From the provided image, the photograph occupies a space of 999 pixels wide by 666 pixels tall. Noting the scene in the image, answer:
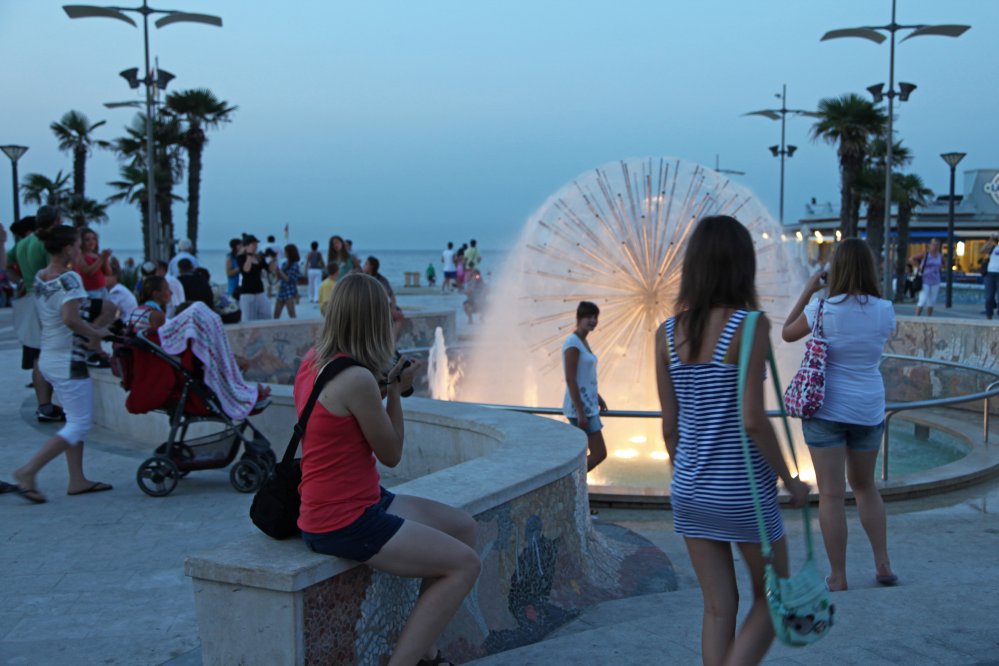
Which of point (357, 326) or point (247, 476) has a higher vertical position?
point (357, 326)

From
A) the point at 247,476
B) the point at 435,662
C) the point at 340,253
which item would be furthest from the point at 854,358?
the point at 340,253

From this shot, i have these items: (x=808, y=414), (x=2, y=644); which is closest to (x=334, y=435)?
(x=2, y=644)

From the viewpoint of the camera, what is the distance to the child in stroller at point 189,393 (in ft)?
17.7

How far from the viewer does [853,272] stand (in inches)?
146

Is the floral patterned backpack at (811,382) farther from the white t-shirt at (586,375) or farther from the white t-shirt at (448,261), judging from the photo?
the white t-shirt at (448,261)

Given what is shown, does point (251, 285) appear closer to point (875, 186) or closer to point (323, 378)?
point (323, 378)

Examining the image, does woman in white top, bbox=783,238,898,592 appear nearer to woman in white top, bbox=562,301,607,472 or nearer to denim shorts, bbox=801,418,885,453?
denim shorts, bbox=801,418,885,453

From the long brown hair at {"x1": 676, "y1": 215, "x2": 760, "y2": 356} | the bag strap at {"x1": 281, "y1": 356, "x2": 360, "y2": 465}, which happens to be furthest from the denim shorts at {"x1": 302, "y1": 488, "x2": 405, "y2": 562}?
the long brown hair at {"x1": 676, "y1": 215, "x2": 760, "y2": 356}

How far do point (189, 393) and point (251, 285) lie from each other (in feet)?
27.3

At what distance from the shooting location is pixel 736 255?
7.88 feet

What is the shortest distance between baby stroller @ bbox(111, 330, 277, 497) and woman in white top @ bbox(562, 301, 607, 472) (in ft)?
6.71

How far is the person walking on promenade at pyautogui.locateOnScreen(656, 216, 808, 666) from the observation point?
7.62 feet

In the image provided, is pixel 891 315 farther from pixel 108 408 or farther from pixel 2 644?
pixel 108 408

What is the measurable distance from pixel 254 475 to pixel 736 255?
4029 millimetres
